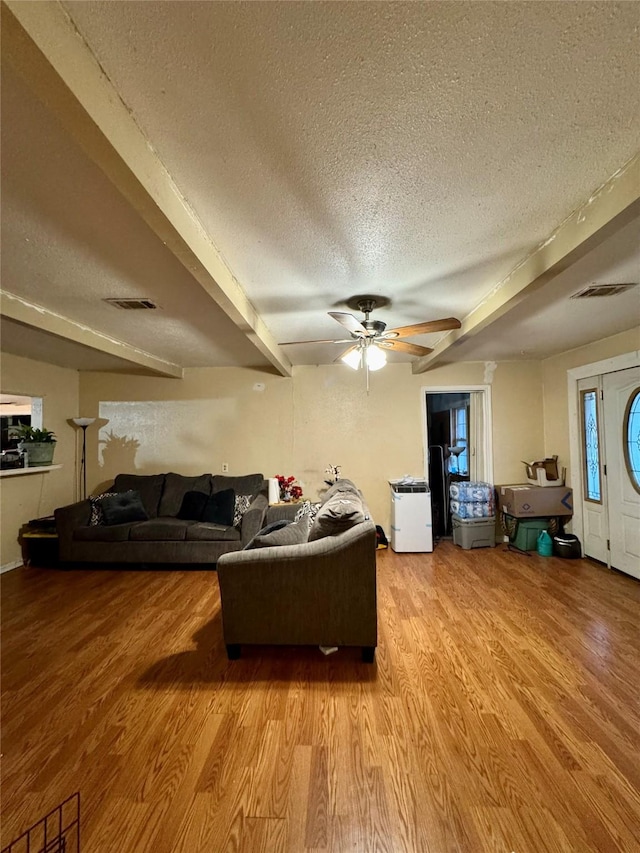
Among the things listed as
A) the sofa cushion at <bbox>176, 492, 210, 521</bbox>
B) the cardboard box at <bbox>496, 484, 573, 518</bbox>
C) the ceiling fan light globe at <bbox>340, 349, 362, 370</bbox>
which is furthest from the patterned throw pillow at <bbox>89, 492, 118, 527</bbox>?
the cardboard box at <bbox>496, 484, 573, 518</bbox>

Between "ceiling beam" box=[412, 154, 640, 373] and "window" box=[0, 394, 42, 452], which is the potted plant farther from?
"ceiling beam" box=[412, 154, 640, 373]

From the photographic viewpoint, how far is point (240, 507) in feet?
15.3

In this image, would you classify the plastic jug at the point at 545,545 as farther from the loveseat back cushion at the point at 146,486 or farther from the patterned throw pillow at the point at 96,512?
the patterned throw pillow at the point at 96,512

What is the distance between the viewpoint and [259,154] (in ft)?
4.71

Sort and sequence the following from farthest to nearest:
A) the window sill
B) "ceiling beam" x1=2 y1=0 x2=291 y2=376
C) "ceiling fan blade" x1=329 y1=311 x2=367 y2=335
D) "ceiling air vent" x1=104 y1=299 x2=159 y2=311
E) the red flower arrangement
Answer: the red flower arrangement → the window sill → "ceiling air vent" x1=104 y1=299 x2=159 y2=311 → "ceiling fan blade" x1=329 y1=311 x2=367 y2=335 → "ceiling beam" x1=2 y1=0 x2=291 y2=376

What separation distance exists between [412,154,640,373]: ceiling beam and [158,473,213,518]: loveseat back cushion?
151 inches

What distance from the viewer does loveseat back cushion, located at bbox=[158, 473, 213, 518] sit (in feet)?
16.1

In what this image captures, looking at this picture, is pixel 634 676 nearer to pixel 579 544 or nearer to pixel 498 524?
pixel 579 544

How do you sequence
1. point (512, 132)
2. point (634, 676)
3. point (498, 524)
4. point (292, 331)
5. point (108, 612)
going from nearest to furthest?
point (512, 132), point (634, 676), point (108, 612), point (292, 331), point (498, 524)

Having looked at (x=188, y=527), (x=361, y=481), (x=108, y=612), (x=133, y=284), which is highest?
(x=133, y=284)

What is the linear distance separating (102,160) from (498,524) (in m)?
5.38

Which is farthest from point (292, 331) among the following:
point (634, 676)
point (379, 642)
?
point (634, 676)

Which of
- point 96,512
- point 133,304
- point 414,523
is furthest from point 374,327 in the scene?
point 96,512

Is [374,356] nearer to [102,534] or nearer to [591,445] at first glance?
[591,445]
